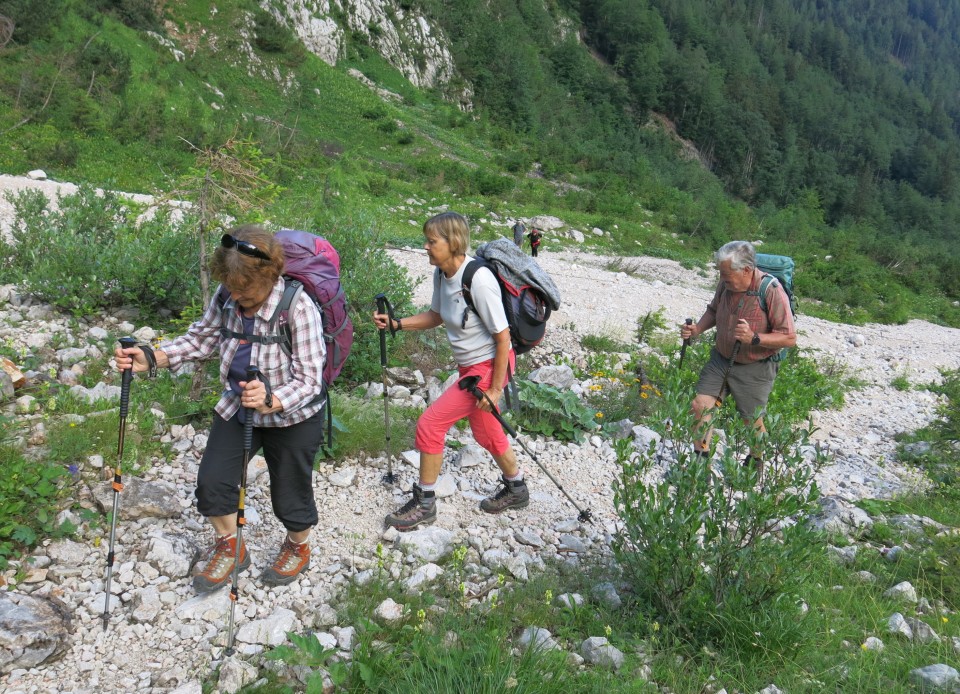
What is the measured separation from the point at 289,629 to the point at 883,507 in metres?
4.99

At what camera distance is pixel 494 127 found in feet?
127

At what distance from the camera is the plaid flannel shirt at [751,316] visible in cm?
473

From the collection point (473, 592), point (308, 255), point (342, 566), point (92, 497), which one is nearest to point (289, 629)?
point (342, 566)

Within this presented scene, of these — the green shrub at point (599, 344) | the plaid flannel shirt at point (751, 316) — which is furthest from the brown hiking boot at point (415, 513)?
the green shrub at point (599, 344)

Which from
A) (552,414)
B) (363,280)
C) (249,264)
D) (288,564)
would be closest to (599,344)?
(552,414)

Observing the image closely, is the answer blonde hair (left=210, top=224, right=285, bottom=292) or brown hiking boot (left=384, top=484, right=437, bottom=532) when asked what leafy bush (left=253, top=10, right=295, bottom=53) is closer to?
brown hiking boot (left=384, top=484, right=437, bottom=532)

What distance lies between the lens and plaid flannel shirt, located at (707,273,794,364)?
15.5 feet

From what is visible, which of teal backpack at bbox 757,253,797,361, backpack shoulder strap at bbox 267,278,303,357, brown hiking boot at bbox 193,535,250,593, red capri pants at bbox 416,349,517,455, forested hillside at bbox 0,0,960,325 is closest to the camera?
backpack shoulder strap at bbox 267,278,303,357

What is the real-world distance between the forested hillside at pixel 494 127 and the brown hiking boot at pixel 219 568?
11.4 feet

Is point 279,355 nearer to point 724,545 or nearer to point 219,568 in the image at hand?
point 219,568

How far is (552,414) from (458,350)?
2.35 meters

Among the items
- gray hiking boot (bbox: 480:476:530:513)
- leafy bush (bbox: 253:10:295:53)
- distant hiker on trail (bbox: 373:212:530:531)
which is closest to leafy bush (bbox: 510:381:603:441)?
gray hiking boot (bbox: 480:476:530:513)

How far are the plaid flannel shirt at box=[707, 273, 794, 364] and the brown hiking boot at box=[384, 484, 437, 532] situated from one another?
100 inches

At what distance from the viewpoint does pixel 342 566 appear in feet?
12.7
